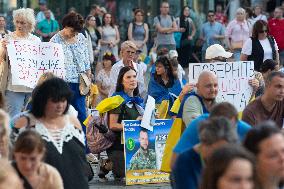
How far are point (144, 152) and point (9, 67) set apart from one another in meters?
1.89

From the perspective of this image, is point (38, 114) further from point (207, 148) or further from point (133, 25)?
point (133, 25)

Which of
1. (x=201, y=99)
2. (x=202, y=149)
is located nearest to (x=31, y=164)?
(x=202, y=149)

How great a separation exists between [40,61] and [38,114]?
19.9ft

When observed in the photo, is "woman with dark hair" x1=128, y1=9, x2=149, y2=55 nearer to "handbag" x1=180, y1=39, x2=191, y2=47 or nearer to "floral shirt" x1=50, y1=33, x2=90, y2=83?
"handbag" x1=180, y1=39, x2=191, y2=47

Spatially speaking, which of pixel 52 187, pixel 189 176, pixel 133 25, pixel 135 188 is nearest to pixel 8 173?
pixel 52 187

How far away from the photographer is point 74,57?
14.8m

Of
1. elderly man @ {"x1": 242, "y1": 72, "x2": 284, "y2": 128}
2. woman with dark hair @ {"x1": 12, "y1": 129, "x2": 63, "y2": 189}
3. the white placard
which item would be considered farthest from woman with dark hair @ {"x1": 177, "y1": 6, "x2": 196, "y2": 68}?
woman with dark hair @ {"x1": 12, "y1": 129, "x2": 63, "y2": 189}

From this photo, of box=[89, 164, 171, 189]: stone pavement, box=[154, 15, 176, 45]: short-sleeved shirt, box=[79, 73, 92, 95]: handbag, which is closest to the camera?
box=[89, 164, 171, 189]: stone pavement

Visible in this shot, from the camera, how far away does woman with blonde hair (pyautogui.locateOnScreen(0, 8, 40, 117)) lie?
45.5 feet

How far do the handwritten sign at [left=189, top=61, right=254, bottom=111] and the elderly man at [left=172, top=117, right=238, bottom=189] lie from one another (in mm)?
6286

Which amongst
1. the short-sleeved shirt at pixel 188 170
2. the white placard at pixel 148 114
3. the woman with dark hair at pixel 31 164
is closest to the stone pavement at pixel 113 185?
the white placard at pixel 148 114

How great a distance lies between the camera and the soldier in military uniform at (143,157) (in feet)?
45.1

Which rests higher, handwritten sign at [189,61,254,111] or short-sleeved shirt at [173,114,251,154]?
short-sleeved shirt at [173,114,251,154]

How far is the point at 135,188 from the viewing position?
13289 mm
